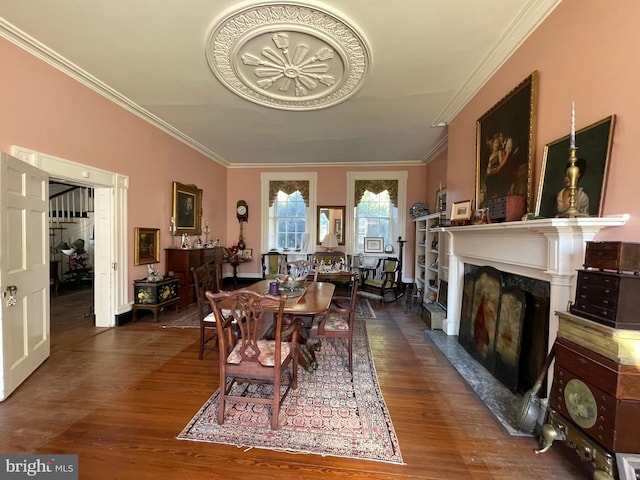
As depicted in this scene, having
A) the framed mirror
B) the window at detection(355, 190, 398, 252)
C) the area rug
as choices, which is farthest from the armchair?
the area rug

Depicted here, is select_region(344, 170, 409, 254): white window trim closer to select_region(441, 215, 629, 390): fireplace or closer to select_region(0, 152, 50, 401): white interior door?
select_region(441, 215, 629, 390): fireplace

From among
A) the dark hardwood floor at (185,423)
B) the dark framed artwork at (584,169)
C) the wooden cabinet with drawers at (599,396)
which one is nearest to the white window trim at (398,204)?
the dark hardwood floor at (185,423)

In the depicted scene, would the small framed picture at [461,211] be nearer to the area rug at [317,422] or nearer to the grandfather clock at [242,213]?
the area rug at [317,422]

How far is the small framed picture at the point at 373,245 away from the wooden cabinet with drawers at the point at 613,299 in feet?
17.7

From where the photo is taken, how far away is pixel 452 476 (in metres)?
1.58

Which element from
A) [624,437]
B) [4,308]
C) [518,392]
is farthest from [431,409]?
[4,308]

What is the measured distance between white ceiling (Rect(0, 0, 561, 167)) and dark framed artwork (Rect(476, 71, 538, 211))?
50cm

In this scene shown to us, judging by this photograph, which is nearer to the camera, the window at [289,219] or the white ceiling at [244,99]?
the white ceiling at [244,99]

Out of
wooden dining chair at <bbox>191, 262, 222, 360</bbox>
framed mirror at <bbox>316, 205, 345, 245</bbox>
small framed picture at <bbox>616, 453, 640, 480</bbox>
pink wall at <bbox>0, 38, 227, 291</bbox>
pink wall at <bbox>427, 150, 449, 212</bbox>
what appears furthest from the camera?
framed mirror at <bbox>316, 205, 345, 245</bbox>

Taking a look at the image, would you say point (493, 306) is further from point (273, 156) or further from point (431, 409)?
point (273, 156)

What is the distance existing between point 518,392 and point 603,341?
50.1 inches

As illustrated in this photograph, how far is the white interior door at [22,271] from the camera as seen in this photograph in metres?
2.19

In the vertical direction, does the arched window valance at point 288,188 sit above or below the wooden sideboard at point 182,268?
above

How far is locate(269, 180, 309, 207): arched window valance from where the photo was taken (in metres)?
7.12
